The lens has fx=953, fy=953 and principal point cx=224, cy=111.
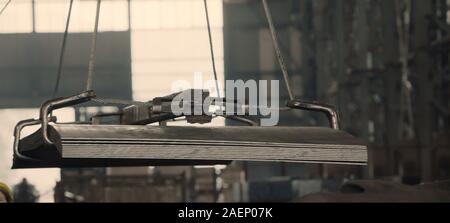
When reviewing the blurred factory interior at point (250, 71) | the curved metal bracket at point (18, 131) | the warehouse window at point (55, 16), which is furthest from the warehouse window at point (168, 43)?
the curved metal bracket at point (18, 131)

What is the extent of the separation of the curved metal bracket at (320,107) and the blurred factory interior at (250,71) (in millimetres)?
10914

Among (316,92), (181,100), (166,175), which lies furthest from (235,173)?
(181,100)

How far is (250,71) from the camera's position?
29297mm

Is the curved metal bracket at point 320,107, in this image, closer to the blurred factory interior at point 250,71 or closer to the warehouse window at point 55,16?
the blurred factory interior at point 250,71

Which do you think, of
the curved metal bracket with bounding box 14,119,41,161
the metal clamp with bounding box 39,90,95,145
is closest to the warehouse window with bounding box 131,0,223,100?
the curved metal bracket with bounding box 14,119,41,161

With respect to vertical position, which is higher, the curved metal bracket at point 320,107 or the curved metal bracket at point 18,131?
the curved metal bracket at point 320,107

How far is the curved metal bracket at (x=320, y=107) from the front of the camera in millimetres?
3430

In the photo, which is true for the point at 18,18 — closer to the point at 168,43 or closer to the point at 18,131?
the point at 168,43

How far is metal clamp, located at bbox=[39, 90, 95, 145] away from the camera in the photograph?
313 cm

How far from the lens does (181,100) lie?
3.55 metres

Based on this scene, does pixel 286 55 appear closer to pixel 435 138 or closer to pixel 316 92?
pixel 316 92

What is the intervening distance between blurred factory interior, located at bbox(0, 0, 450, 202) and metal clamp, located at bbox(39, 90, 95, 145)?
1138 cm

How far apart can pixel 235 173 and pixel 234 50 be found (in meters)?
7.38
